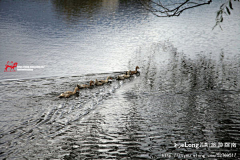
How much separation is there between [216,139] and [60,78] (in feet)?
31.3

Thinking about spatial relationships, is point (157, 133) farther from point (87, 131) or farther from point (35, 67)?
point (35, 67)

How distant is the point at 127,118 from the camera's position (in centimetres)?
1018

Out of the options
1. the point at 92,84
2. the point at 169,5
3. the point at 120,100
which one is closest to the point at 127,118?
the point at 120,100

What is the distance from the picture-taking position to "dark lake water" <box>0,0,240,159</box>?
8.05m

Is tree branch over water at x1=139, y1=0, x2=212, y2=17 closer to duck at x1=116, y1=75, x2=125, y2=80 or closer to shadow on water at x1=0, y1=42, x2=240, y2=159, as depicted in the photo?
shadow on water at x1=0, y1=42, x2=240, y2=159

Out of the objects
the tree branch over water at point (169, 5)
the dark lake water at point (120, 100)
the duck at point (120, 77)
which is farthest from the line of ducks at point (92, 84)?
the tree branch over water at point (169, 5)

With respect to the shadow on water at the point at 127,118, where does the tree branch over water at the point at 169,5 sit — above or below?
above

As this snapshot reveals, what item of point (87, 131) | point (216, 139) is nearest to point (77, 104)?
point (87, 131)

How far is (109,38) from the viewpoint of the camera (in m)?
26.8

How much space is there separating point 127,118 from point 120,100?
1953 mm

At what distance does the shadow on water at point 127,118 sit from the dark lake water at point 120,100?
4 centimetres

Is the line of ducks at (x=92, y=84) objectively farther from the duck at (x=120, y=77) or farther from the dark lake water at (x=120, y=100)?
the dark lake water at (x=120, y=100)

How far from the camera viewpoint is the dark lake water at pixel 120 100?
8.05 meters

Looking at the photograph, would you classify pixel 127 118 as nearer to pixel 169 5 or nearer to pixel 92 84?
pixel 92 84
